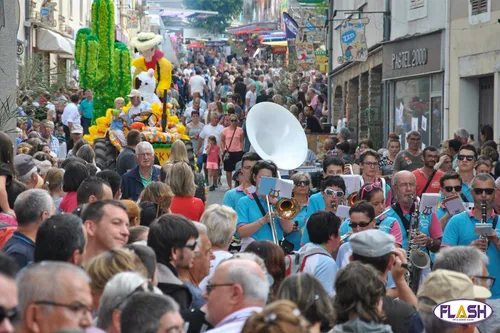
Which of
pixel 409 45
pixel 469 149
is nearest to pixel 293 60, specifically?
pixel 409 45

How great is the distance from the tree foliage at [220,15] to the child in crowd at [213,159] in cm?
8767

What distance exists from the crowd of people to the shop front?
336 inches

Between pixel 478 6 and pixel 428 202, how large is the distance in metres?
10.4

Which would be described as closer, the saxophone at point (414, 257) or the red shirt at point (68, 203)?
the saxophone at point (414, 257)

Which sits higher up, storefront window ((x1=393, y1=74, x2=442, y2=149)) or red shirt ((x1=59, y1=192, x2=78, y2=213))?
storefront window ((x1=393, y1=74, x2=442, y2=149))

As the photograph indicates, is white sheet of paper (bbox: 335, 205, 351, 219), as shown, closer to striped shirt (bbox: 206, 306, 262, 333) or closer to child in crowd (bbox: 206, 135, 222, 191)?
striped shirt (bbox: 206, 306, 262, 333)

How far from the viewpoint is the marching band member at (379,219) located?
895 cm

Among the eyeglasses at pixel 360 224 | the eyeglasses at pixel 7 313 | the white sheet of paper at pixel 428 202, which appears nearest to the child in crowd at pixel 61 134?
the white sheet of paper at pixel 428 202

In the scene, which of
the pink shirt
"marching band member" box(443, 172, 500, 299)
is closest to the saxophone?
"marching band member" box(443, 172, 500, 299)

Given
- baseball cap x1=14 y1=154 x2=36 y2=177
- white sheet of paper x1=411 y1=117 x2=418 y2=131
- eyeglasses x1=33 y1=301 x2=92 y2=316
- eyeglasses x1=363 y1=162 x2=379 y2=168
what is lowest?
eyeglasses x1=33 y1=301 x2=92 y2=316

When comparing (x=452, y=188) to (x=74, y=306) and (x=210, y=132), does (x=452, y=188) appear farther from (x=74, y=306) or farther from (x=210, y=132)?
(x=210, y=132)

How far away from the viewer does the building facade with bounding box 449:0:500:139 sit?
60.5 feet

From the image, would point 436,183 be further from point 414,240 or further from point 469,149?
point 414,240

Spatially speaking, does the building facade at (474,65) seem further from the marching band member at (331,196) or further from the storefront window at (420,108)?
the marching band member at (331,196)
